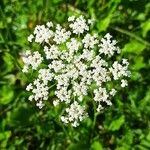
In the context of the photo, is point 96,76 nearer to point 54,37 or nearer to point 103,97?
point 103,97

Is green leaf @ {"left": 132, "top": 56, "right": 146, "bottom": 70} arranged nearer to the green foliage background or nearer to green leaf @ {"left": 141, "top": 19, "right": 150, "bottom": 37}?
the green foliage background

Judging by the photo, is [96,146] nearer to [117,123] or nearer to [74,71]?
[117,123]

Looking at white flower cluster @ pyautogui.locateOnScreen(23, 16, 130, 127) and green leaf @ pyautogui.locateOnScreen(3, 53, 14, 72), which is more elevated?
green leaf @ pyautogui.locateOnScreen(3, 53, 14, 72)

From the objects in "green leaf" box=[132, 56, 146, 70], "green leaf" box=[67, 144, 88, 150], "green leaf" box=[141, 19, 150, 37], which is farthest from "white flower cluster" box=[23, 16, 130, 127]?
"green leaf" box=[141, 19, 150, 37]

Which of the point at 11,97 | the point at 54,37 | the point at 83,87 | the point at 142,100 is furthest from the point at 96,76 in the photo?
the point at 11,97

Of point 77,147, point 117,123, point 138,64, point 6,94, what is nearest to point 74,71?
point 77,147

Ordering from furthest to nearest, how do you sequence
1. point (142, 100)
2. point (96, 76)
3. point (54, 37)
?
point (142, 100) < point (54, 37) < point (96, 76)

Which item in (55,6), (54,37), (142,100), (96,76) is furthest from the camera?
(55,6)
